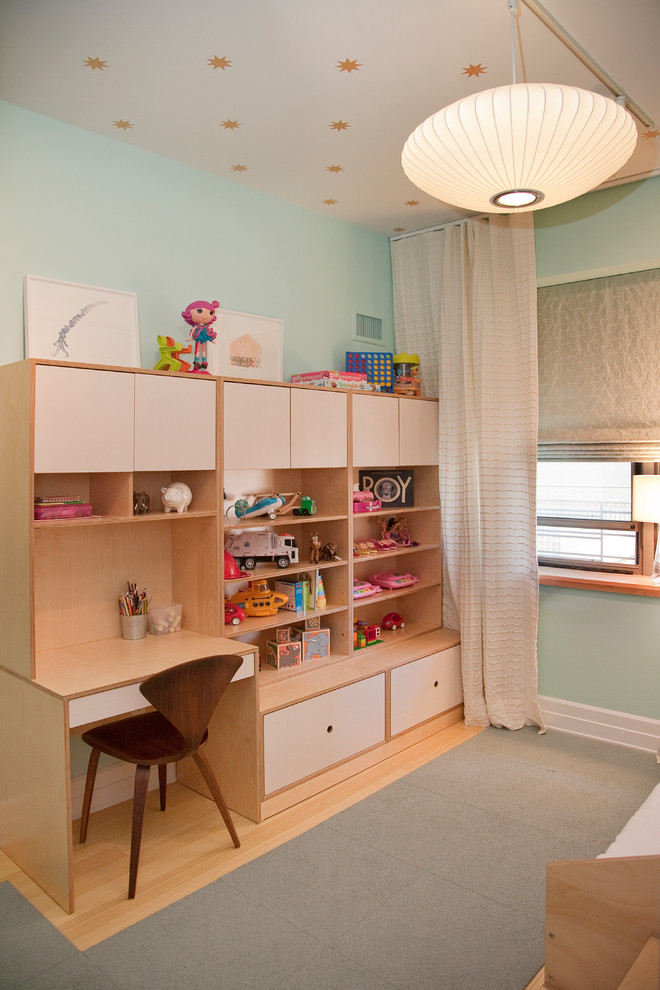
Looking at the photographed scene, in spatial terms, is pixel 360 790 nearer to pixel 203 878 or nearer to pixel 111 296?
pixel 203 878

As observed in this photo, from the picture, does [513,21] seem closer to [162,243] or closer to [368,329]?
[162,243]

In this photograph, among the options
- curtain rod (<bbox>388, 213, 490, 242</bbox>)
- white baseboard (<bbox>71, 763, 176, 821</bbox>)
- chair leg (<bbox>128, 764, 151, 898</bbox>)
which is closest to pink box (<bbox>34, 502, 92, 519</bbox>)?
chair leg (<bbox>128, 764, 151, 898</bbox>)

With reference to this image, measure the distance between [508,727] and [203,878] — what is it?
183cm

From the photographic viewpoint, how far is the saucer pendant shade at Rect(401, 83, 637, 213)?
1.62 metres

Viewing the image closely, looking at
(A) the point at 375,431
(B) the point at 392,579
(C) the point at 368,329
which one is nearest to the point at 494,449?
(A) the point at 375,431

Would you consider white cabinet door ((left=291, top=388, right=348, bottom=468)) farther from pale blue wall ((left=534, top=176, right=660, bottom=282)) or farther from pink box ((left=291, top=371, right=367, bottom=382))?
pale blue wall ((left=534, top=176, right=660, bottom=282))

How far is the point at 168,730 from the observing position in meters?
2.49

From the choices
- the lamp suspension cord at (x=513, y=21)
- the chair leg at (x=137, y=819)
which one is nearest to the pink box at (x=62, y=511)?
the chair leg at (x=137, y=819)

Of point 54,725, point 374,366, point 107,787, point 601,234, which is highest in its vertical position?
point 601,234

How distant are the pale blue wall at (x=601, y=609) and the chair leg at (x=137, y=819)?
2.24 m

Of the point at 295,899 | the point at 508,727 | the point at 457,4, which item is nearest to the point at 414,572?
the point at 508,727

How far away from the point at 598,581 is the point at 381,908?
196 cm

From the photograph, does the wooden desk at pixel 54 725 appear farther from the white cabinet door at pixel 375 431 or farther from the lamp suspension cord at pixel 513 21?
the lamp suspension cord at pixel 513 21

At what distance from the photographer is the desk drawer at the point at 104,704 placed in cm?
216
